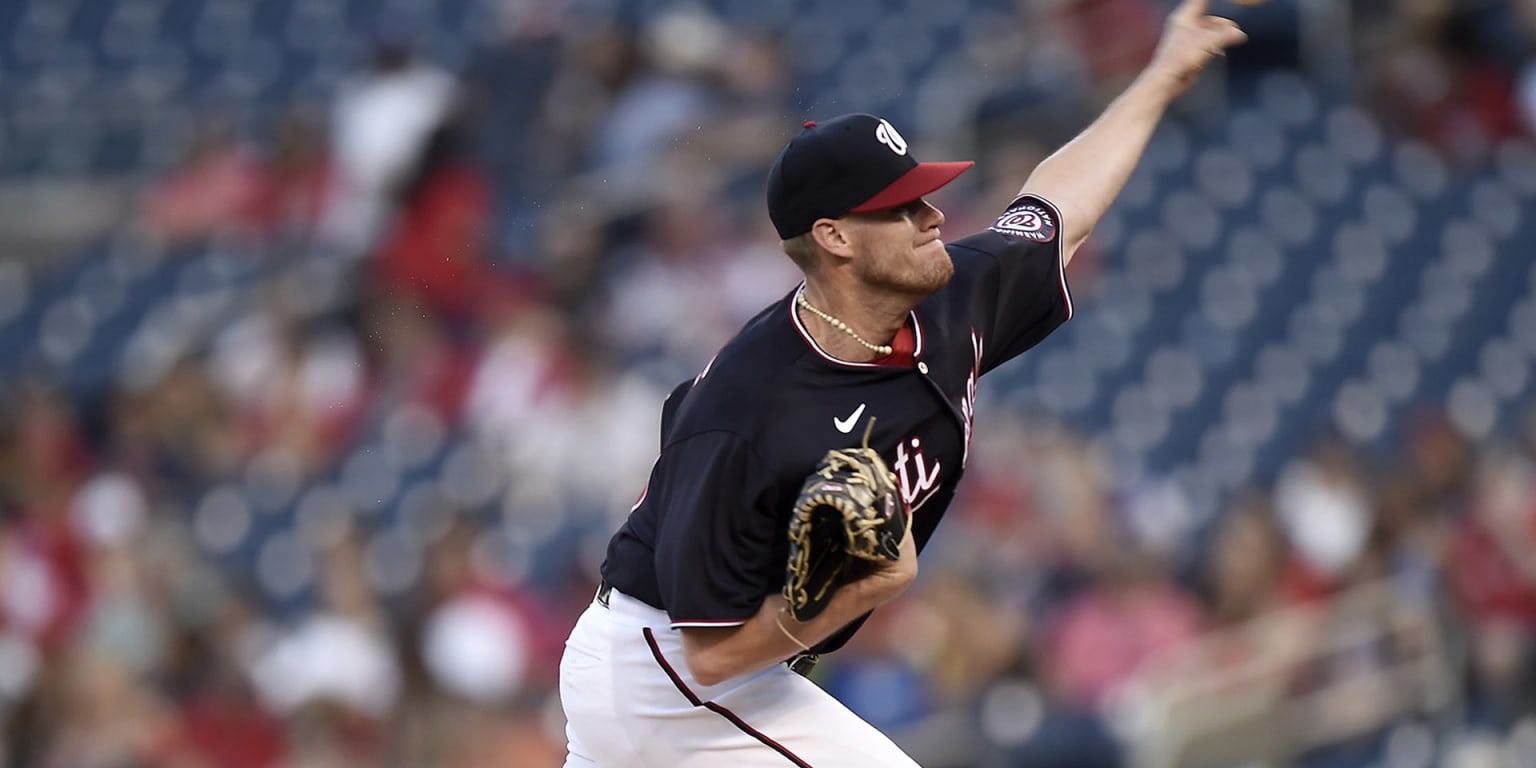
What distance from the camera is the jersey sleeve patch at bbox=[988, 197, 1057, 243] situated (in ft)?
12.5

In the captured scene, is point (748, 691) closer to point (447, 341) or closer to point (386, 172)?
point (447, 341)

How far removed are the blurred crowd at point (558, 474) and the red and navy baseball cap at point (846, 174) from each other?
337 cm

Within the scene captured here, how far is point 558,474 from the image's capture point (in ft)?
28.8

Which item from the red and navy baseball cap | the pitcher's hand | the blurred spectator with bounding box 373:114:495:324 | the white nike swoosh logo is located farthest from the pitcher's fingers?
the blurred spectator with bounding box 373:114:495:324

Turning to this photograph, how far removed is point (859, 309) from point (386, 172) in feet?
23.1

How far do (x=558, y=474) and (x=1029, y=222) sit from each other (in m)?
5.15

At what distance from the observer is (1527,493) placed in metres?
7.21

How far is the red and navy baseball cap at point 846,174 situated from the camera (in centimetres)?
331

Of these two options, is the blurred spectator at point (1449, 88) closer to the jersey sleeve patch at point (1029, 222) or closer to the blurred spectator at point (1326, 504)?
the blurred spectator at point (1326, 504)

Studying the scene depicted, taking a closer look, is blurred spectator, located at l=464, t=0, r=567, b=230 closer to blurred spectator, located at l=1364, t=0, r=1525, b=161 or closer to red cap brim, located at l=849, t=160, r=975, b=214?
blurred spectator, located at l=1364, t=0, r=1525, b=161

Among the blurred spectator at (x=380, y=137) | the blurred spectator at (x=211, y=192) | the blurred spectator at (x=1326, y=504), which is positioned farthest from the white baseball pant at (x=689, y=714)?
the blurred spectator at (x=211, y=192)

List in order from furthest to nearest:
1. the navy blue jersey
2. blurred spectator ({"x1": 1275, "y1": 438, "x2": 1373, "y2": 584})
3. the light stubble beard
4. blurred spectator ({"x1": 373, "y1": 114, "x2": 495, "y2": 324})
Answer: blurred spectator ({"x1": 373, "y1": 114, "x2": 495, "y2": 324}) < blurred spectator ({"x1": 1275, "y1": 438, "x2": 1373, "y2": 584}) < the light stubble beard < the navy blue jersey

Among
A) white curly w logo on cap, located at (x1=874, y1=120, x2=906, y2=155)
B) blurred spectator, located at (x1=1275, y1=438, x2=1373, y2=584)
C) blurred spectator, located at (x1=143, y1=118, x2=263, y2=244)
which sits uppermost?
white curly w logo on cap, located at (x1=874, y1=120, x2=906, y2=155)

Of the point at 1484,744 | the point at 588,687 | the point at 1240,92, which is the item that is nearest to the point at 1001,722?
the point at 1484,744
